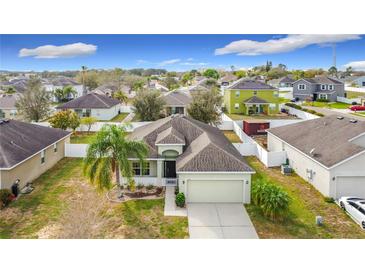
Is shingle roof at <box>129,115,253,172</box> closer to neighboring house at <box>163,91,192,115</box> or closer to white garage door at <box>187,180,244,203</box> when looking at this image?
white garage door at <box>187,180,244,203</box>

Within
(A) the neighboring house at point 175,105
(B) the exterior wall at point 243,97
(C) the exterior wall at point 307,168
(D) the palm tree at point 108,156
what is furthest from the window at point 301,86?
(D) the palm tree at point 108,156

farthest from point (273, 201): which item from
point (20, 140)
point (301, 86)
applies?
point (301, 86)

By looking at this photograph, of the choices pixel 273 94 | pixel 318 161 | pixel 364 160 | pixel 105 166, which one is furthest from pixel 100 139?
pixel 273 94

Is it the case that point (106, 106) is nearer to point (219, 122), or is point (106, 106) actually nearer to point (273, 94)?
point (219, 122)

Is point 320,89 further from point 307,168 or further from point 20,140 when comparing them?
point 20,140
